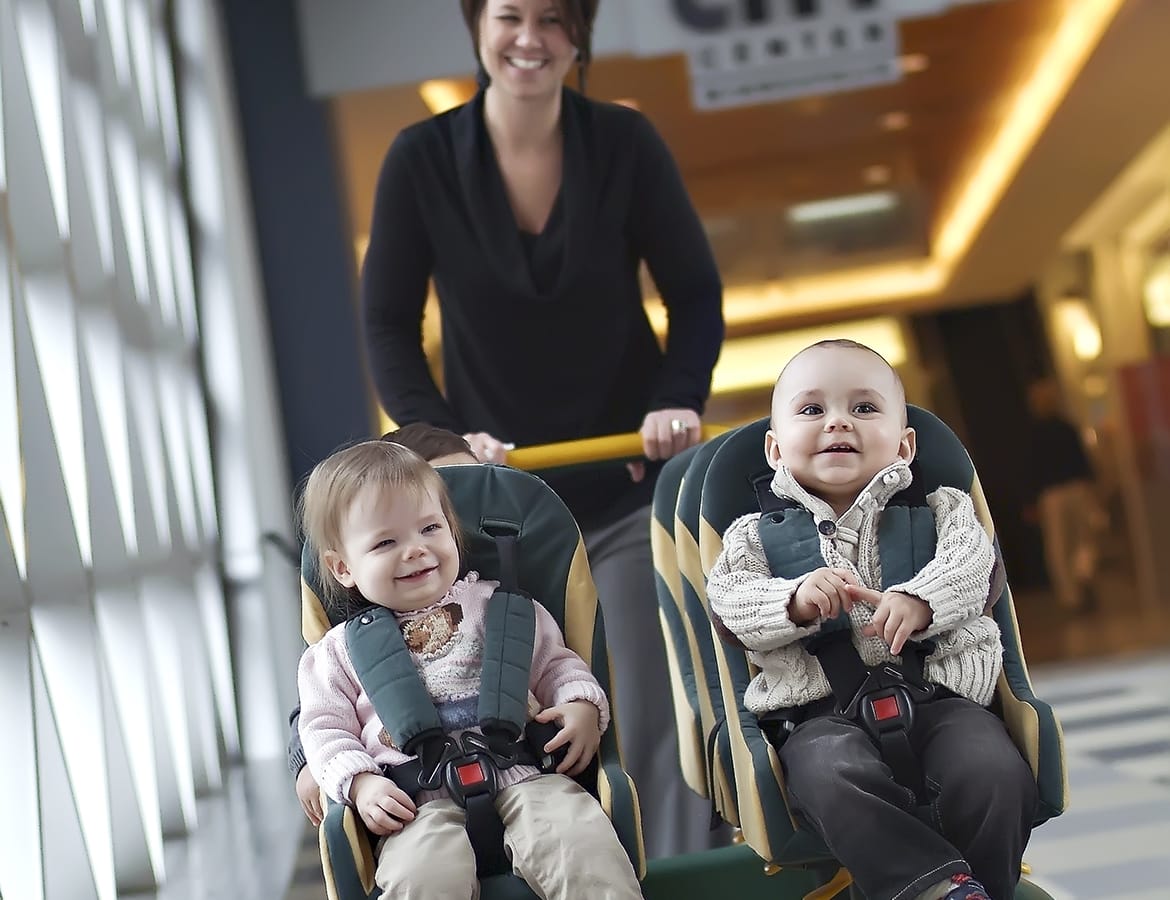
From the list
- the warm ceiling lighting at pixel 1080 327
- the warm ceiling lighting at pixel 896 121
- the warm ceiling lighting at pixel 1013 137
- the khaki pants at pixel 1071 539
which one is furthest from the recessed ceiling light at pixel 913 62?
the khaki pants at pixel 1071 539

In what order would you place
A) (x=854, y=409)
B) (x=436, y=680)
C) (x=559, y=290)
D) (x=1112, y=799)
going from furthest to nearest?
(x=1112, y=799) → (x=559, y=290) → (x=854, y=409) → (x=436, y=680)

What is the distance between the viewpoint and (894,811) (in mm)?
1787

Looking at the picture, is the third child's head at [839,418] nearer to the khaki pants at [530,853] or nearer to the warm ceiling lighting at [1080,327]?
the khaki pants at [530,853]

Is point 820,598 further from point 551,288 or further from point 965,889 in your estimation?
point 551,288

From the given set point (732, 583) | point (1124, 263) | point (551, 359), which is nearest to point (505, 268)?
point (551, 359)

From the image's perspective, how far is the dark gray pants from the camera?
178 centimetres

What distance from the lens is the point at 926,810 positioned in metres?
1.87

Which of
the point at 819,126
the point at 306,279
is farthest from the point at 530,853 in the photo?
the point at 819,126

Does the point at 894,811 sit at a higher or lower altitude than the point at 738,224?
lower

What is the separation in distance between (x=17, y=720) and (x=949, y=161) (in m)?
5.58

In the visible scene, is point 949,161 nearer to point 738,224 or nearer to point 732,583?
point 738,224

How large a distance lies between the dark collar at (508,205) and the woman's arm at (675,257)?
4.3 inches

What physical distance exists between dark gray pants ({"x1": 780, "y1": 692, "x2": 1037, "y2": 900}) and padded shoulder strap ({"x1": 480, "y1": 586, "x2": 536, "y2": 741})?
351 millimetres

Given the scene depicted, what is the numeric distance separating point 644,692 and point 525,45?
1070 mm
